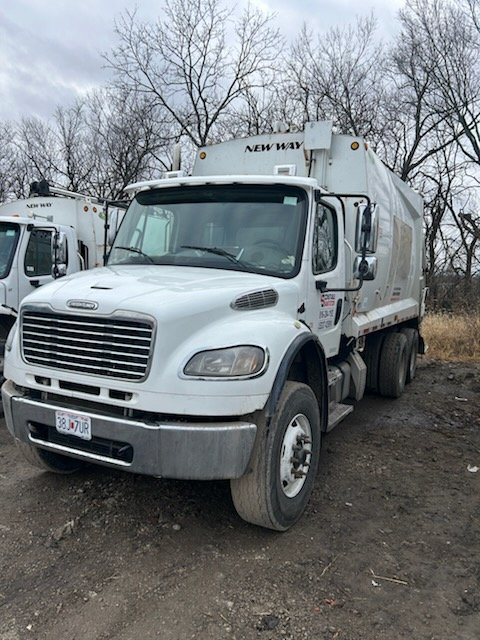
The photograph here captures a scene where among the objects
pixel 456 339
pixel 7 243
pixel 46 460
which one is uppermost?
pixel 7 243

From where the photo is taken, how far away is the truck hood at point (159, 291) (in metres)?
3.18

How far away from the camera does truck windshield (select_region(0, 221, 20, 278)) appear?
22.9ft

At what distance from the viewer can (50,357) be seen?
3.49 m

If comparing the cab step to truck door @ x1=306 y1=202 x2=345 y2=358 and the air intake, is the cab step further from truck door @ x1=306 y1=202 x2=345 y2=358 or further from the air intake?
the air intake

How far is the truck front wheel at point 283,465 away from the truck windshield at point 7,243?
4990mm

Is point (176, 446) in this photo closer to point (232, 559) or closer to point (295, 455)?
point (232, 559)

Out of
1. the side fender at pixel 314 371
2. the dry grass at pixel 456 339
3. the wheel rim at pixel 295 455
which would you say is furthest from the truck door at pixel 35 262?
the dry grass at pixel 456 339

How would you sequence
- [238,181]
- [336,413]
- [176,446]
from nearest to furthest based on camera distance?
[176,446] < [238,181] < [336,413]

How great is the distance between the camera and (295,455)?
3725 mm

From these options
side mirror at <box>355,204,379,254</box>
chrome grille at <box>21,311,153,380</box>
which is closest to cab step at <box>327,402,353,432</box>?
side mirror at <box>355,204,379,254</box>

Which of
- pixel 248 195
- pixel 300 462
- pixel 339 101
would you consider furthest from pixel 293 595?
pixel 339 101

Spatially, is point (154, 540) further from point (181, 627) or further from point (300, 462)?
point (300, 462)

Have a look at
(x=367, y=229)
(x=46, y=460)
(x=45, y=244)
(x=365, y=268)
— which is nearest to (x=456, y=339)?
(x=365, y=268)

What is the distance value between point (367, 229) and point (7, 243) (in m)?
5.11
